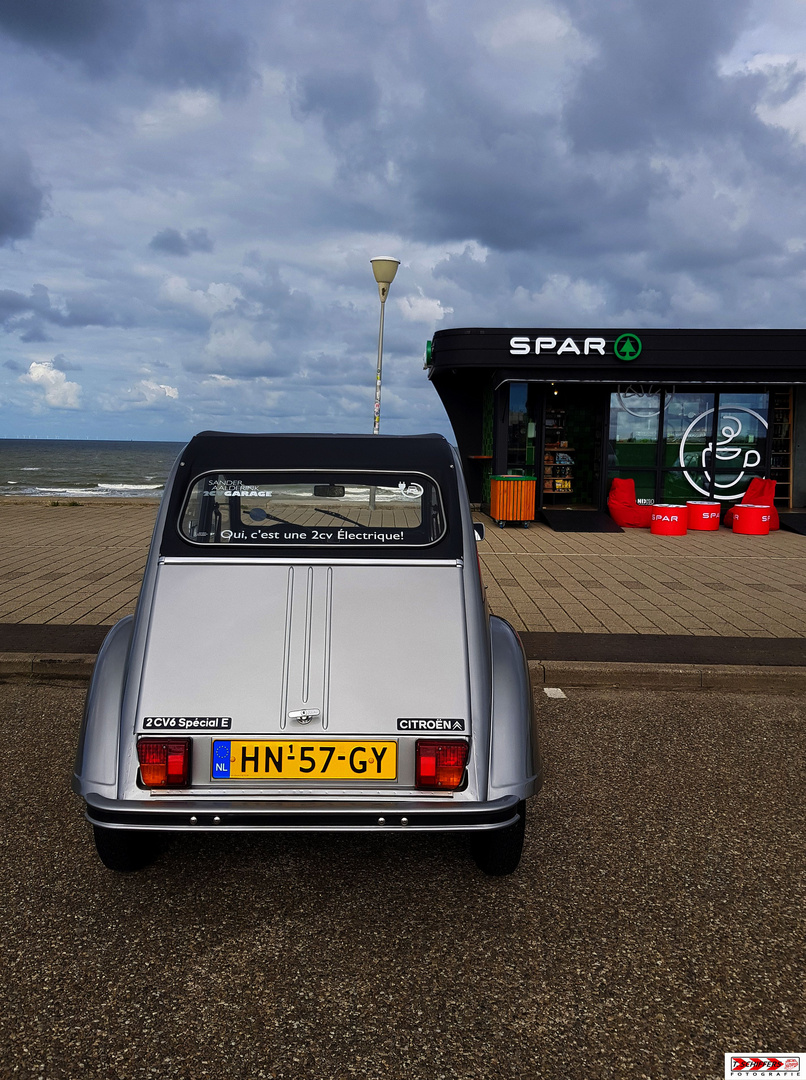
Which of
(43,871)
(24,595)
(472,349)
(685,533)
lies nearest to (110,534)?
(24,595)

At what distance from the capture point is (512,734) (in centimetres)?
319

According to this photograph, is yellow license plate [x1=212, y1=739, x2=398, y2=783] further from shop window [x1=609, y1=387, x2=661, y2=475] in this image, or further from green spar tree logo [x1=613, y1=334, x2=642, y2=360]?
shop window [x1=609, y1=387, x2=661, y2=475]

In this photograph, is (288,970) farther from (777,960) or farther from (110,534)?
(110,534)

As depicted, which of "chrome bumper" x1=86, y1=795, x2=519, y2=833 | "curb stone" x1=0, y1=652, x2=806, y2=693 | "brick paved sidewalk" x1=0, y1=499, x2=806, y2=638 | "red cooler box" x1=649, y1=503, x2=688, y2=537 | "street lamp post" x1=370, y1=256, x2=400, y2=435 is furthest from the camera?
"red cooler box" x1=649, y1=503, x2=688, y2=537

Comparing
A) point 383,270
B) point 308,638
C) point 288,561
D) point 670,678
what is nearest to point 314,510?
point 288,561

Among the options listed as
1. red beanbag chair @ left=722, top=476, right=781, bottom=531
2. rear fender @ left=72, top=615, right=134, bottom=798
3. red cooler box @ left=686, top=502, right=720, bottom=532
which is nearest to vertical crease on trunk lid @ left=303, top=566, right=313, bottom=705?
rear fender @ left=72, top=615, right=134, bottom=798

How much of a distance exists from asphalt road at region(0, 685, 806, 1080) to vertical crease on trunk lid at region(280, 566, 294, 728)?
78 centimetres

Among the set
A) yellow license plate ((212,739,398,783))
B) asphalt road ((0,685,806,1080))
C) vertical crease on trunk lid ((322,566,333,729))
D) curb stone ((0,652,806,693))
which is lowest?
asphalt road ((0,685,806,1080))

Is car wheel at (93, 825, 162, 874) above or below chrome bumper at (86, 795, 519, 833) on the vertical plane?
below

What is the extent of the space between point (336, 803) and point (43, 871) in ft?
4.43

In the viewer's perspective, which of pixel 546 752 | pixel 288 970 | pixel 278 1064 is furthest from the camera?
pixel 546 752

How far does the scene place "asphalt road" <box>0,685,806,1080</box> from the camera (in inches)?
95.1

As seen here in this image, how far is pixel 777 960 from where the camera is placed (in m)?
2.88

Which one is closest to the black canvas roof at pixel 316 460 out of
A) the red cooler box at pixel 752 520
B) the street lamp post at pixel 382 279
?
the street lamp post at pixel 382 279
